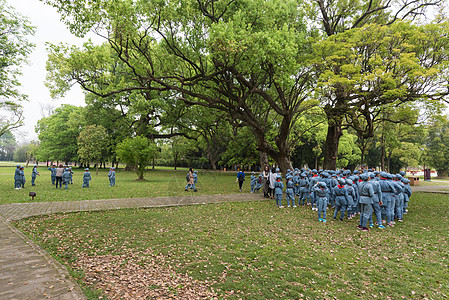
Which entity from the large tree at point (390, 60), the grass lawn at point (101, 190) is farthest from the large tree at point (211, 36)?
the grass lawn at point (101, 190)

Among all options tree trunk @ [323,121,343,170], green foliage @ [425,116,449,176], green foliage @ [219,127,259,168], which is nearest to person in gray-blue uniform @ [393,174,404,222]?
tree trunk @ [323,121,343,170]

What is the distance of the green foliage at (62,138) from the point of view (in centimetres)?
4400

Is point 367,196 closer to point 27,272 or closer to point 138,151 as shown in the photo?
point 27,272

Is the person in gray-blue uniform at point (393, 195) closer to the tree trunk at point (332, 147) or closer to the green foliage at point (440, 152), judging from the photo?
the tree trunk at point (332, 147)

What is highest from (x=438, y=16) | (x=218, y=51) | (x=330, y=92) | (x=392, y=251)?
(x=438, y=16)

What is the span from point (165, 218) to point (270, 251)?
16.1ft

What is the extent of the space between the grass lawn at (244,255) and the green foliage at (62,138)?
41.3 metres

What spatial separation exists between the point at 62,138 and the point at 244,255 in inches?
2029

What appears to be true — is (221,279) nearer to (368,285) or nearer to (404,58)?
(368,285)

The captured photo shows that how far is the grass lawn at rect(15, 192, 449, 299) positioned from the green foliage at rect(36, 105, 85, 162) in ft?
135

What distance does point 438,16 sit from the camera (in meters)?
14.9

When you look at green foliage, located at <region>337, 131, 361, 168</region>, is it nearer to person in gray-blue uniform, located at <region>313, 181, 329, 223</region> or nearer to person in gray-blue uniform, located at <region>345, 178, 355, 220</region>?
person in gray-blue uniform, located at <region>345, 178, 355, 220</region>

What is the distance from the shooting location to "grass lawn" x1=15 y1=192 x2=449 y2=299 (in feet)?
14.7

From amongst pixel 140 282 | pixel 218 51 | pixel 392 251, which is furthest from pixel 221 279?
pixel 218 51
